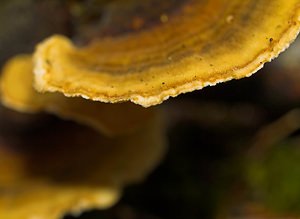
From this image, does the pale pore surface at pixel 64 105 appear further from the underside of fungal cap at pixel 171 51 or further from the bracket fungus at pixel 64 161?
the underside of fungal cap at pixel 171 51

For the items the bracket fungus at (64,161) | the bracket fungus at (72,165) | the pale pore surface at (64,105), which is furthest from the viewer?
the bracket fungus at (72,165)

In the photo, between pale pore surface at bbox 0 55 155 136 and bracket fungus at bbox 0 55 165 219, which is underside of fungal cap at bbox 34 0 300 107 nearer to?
pale pore surface at bbox 0 55 155 136

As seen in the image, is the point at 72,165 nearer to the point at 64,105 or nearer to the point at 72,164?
the point at 72,164

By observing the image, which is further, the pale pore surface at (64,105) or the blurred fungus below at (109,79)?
the pale pore surface at (64,105)

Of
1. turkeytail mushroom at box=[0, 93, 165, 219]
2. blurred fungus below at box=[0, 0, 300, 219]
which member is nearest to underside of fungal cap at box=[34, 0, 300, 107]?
blurred fungus below at box=[0, 0, 300, 219]

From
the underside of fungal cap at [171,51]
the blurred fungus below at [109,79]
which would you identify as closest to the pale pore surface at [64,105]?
the blurred fungus below at [109,79]

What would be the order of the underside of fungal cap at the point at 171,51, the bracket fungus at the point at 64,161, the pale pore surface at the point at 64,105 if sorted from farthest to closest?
the bracket fungus at the point at 64,161 < the pale pore surface at the point at 64,105 < the underside of fungal cap at the point at 171,51

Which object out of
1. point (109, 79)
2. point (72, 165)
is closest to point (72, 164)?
point (72, 165)
